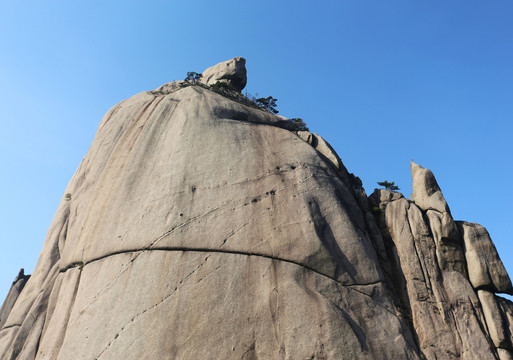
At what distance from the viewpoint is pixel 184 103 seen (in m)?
31.4

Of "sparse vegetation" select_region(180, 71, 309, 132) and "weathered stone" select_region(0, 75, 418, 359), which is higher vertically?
"sparse vegetation" select_region(180, 71, 309, 132)

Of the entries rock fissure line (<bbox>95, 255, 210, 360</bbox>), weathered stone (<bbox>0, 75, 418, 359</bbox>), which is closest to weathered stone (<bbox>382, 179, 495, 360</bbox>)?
weathered stone (<bbox>0, 75, 418, 359</bbox>)

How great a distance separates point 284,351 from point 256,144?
1351 cm

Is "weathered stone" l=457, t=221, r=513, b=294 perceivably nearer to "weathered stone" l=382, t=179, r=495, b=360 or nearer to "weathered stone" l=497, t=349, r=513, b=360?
"weathered stone" l=382, t=179, r=495, b=360

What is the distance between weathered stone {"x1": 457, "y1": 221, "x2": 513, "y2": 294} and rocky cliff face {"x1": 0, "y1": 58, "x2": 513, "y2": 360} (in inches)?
3.1

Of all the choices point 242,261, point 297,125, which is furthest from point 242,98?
point 242,261

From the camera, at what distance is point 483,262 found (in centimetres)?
2598

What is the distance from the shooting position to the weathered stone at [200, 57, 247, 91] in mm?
43969

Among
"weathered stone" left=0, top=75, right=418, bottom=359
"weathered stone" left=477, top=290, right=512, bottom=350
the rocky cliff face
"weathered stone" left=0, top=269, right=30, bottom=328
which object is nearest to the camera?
"weathered stone" left=0, top=75, right=418, bottom=359

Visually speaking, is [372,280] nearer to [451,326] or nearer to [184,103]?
[451,326]

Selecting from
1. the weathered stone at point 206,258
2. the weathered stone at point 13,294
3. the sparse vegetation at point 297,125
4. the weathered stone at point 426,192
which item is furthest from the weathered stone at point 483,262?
the weathered stone at point 13,294

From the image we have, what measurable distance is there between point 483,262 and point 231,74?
27920mm

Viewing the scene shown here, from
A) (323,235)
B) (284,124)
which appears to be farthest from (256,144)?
(323,235)

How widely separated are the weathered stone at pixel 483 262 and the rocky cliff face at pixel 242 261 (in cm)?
8
